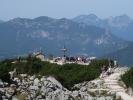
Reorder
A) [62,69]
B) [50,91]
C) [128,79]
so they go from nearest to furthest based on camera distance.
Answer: [50,91] < [128,79] < [62,69]

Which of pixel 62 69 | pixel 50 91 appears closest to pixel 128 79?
pixel 50 91

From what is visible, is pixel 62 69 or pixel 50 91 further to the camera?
pixel 62 69

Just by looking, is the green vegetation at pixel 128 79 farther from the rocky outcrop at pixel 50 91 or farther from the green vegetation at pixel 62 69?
the green vegetation at pixel 62 69

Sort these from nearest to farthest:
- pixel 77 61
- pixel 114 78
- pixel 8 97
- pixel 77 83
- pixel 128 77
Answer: pixel 8 97
pixel 128 77
pixel 114 78
pixel 77 83
pixel 77 61

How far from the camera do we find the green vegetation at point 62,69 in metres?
51.1

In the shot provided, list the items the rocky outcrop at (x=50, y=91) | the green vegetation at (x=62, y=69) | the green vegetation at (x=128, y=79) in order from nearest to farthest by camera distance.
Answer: the rocky outcrop at (x=50, y=91)
the green vegetation at (x=128, y=79)
the green vegetation at (x=62, y=69)

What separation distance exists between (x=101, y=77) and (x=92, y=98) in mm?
13737

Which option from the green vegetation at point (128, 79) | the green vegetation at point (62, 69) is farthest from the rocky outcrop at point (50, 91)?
the green vegetation at point (62, 69)

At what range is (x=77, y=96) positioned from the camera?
35562mm

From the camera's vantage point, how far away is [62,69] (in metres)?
57.6

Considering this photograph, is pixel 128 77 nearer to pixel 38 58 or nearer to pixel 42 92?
pixel 42 92

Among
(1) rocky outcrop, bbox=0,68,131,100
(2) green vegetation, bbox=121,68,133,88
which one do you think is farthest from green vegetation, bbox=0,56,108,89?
(1) rocky outcrop, bbox=0,68,131,100

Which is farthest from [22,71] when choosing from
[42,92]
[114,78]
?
[42,92]

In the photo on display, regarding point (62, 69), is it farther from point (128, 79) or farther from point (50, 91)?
point (50, 91)
